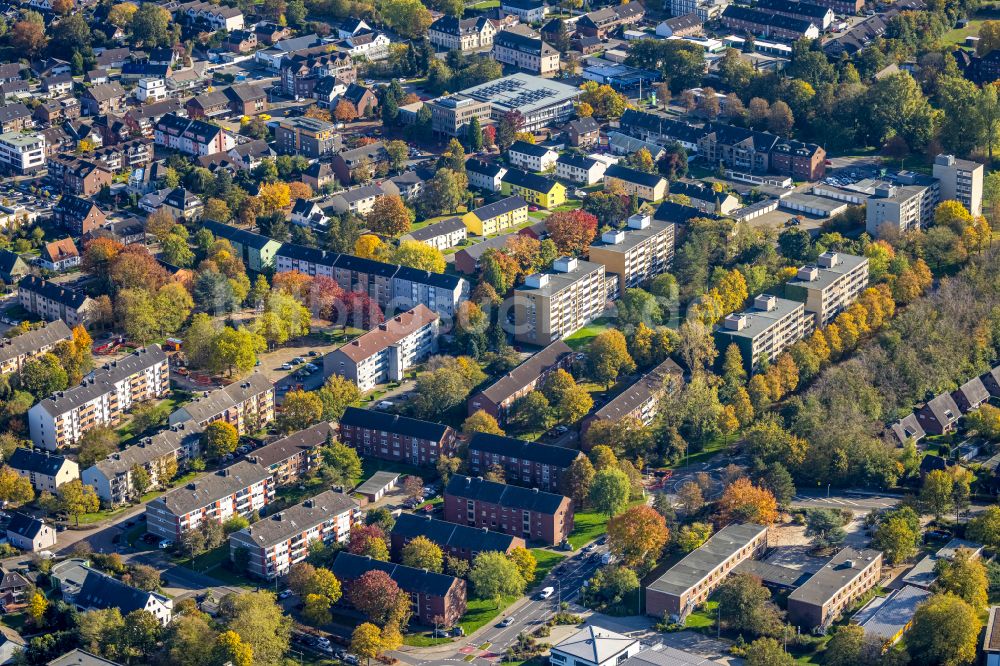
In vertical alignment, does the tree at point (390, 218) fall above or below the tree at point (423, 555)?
above

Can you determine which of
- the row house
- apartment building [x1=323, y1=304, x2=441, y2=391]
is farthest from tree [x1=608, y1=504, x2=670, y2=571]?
the row house

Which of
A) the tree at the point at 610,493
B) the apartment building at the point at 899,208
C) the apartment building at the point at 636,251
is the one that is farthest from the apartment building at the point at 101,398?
the apartment building at the point at 899,208

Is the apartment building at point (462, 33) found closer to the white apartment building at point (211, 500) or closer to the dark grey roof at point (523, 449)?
the dark grey roof at point (523, 449)

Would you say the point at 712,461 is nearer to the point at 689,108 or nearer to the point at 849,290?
the point at 849,290

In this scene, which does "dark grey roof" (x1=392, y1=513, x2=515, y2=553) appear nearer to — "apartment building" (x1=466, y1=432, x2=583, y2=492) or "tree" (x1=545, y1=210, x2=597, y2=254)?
"apartment building" (x1=466, y1=432, x2=583, y2=492)

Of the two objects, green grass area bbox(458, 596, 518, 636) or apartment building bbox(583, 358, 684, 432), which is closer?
green grass area bbox(458, 596, 518, 636)

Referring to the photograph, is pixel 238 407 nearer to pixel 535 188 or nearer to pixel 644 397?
pixel 644 397
